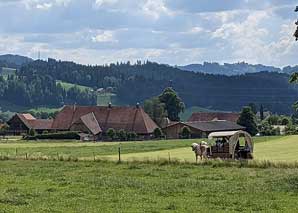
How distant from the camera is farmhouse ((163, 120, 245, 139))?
144 m

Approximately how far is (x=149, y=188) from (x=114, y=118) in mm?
124277

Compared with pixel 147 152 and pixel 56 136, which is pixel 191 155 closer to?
pixel 147 152

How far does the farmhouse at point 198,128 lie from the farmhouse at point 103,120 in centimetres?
388

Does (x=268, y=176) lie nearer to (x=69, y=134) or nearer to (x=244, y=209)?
(x=244, y=209)

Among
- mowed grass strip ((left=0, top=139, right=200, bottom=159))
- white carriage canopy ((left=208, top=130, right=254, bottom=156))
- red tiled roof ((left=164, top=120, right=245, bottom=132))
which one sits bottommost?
mowed grass strip ((left=0, top=139, right=200, bottom=159))

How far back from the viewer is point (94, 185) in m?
31.1

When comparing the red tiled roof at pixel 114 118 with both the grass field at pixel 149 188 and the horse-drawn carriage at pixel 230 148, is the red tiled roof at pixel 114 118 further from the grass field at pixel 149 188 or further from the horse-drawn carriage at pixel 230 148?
the grass field at pixel 149 188

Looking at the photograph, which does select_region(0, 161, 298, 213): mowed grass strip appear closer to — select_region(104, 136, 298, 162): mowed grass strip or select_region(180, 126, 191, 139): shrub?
select_region(104, 136, 298, 162): mowed grass strip

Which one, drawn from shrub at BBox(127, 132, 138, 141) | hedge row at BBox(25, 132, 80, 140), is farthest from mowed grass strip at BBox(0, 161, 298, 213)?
shrub at BBox(127, 132, 138, 141)

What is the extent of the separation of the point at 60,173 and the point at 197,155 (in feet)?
52.6

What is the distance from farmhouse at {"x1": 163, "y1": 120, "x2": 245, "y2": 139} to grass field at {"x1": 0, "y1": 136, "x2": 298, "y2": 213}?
99.4 meters

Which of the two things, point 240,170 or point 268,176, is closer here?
point 268,176

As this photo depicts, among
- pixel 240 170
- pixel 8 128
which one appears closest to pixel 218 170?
pixel 240 170

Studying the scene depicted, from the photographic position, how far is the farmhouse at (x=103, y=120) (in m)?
Result: 146
